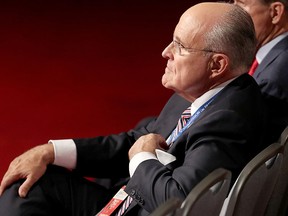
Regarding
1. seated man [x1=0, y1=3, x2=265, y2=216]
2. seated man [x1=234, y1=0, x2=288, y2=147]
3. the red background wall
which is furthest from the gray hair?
the red background wall

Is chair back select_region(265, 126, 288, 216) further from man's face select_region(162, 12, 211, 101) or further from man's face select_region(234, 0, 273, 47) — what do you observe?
man's face select_region(234, 0, 273, 47)

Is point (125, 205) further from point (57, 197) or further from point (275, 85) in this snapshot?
point (275, 85)

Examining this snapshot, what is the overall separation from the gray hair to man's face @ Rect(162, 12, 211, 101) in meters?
0.04

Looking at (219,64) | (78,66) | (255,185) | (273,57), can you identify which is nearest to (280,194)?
(255,185)

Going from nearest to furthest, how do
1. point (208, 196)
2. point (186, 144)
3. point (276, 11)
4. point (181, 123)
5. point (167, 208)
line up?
point (167, 208) < point (208, 196) < point (186, 144) < point (181, 123) < point (276, 11)

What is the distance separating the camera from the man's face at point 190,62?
6.54ft

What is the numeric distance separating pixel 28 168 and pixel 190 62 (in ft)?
2.07

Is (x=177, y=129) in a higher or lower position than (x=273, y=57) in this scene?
lower

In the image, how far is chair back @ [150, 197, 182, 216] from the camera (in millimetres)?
1351

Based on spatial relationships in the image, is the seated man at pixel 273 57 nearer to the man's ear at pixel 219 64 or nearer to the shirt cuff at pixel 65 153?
the man's ear at pixel 219 64

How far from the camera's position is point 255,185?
175cm

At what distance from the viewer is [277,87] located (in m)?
2.24

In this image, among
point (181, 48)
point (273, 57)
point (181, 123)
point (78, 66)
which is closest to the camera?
point (181, 48)

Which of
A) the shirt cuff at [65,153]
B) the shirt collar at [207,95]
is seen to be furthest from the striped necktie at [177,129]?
the shirt cuff at [65,153]
